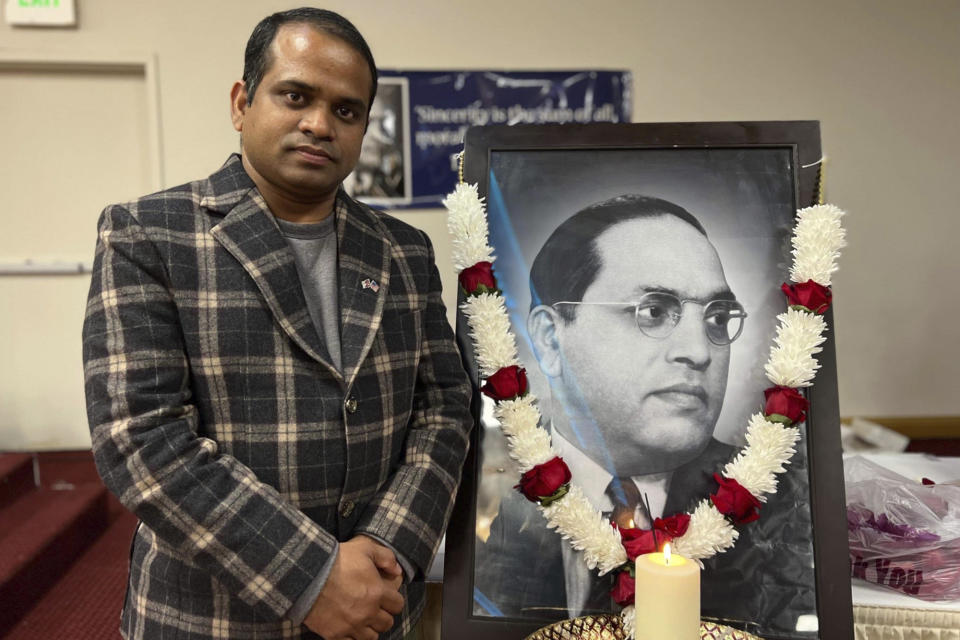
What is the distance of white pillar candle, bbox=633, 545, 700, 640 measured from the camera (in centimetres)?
90

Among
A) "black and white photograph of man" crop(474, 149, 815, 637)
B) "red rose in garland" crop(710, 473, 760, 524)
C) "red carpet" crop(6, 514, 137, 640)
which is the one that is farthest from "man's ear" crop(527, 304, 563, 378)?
"red carpet" crop(6, 514, 137, 640)

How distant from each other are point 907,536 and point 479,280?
41.6 inches

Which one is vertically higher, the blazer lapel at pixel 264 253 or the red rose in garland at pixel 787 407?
the blazer lapel at pixel 264 253

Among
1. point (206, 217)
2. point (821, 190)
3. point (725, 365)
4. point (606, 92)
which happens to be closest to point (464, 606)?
point (725, 365)

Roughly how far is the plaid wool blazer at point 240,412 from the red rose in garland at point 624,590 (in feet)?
1.19

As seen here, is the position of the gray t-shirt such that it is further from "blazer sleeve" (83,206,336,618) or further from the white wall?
the white wall

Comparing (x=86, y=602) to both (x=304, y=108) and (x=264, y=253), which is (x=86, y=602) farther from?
(x=304, y=108)

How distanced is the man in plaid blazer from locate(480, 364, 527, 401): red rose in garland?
21cm

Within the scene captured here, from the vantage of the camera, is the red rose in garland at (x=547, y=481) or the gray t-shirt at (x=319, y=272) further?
the red rose in garland at (x=547, y=481)

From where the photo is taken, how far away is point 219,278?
1089 millimetres

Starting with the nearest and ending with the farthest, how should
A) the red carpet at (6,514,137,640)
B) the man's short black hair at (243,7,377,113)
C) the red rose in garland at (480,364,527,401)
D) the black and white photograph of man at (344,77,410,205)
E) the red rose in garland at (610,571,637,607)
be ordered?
1. the man's short black hair at (243,7,377,113)
2. the red rose in garland at (610,571,637,607)
3. the red rose in garland at (480,364,527,401)
4. the red carpet at (6,514,137,640)
5. the black and white photograph of man at (344,77,410,205)

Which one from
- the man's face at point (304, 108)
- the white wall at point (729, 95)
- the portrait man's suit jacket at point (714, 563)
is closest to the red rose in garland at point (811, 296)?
the portrait man's suit jacket at point (714, 563)

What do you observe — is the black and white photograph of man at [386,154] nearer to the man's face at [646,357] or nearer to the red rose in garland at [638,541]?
the man's face at [646,357]

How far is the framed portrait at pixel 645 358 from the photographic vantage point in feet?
4.42
